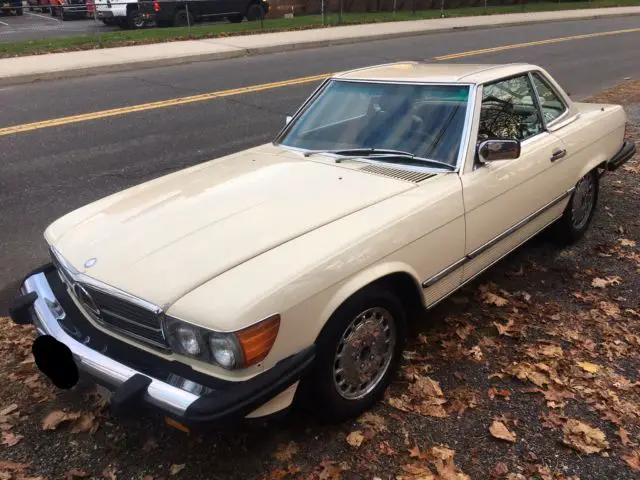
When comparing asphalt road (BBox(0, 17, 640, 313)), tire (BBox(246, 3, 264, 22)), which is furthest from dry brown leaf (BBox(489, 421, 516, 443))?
tire (BBox(246, 3, 264, 22))

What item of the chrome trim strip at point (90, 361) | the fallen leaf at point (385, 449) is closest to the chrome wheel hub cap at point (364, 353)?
the fallen leaf at point (385, 449)

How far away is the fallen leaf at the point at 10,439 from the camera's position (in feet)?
9.50

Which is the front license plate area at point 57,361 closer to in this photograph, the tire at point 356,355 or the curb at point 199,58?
the tire at point 356,355

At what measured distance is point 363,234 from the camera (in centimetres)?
279

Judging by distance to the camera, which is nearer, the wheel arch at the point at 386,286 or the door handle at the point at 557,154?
the wheel arch at the point at 386,286

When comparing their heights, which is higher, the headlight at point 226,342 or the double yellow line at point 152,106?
the headlight at point 226,342

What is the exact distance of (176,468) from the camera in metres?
2.72

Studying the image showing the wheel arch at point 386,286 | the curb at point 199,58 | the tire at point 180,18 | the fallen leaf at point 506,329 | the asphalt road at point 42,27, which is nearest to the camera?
the wheel arch at point 386,286

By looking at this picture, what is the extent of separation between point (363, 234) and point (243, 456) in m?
1.21

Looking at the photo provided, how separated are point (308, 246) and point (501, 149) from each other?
1.48 meters

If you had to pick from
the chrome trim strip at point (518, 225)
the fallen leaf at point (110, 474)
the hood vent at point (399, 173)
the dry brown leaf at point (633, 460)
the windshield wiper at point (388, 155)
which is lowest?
the dry brown leaf at point (633, 460)

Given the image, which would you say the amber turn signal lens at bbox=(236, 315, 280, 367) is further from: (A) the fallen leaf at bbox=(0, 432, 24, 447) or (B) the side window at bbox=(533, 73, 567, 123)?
(B) the side window at bbox=(533, 73, 567, 123)

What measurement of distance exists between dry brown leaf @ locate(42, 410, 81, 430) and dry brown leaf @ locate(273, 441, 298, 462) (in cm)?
110

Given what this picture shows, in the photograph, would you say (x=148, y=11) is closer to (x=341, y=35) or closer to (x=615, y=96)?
(x=341, y=35)
